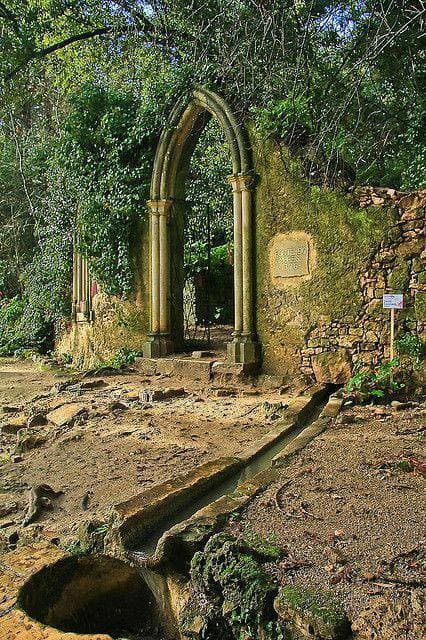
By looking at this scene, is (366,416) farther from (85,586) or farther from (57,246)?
(57,246)

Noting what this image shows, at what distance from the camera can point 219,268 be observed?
13.5m

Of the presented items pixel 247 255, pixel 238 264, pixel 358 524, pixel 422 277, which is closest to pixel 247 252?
pixel 247 255

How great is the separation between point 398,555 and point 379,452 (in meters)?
1.79

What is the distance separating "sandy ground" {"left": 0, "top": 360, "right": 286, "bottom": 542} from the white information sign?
69.2 inches

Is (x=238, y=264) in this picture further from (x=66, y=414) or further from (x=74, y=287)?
(x=74, y=287)

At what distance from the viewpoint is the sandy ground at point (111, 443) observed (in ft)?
12.2

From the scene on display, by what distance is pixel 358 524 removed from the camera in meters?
2.78

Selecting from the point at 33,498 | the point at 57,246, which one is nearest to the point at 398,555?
the point at 33,498

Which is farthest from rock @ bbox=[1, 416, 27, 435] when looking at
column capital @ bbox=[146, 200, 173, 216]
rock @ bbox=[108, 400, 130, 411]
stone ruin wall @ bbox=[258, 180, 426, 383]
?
column capital @ bbox=[146, 200, 173, 216]

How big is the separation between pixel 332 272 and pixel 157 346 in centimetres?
330

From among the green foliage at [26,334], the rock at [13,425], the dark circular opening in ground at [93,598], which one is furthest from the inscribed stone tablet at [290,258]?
the green foliage at [26,334]

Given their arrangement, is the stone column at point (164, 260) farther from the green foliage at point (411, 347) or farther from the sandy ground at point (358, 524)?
the sandy ground at point (358, 524)

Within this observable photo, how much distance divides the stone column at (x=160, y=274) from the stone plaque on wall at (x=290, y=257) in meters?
2.15

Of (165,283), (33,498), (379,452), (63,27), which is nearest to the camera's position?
(33,498)
